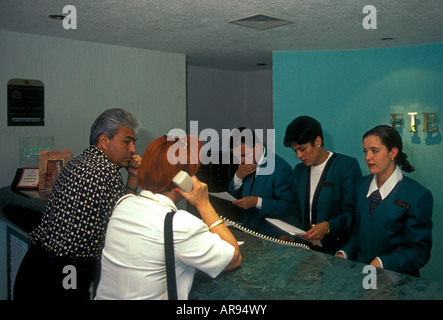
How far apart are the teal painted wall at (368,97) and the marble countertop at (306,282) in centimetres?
297

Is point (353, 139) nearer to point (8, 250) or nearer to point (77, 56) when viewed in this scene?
point (77, 56)

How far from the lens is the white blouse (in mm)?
1411

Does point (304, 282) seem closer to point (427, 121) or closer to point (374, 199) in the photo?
point (374, 199)

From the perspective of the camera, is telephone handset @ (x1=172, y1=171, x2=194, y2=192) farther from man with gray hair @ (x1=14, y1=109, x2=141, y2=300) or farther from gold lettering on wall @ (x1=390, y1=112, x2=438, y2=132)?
gold lettering on wall @ (x1=390, y1=112, x2=438, y2=132)

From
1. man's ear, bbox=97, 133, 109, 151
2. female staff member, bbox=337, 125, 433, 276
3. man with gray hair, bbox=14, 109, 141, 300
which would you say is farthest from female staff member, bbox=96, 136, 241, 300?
female staff member, bbox=337, 125, 433, 276

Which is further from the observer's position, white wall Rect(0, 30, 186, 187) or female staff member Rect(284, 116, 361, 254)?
white wall Rect(0, 30, 186, 187)

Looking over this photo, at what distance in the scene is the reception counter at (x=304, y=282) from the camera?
4.96ft

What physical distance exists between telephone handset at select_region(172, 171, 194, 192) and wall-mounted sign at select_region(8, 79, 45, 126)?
2.85m

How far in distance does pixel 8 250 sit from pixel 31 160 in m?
0.90

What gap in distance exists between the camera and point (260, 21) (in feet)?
10.7

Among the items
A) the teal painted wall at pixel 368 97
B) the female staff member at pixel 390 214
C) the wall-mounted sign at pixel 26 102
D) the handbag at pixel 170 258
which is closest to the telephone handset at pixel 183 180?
the handbag at pixel 170 258

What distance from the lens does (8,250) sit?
12.5 feet

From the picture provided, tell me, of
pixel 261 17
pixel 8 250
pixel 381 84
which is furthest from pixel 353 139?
pixel 8 250

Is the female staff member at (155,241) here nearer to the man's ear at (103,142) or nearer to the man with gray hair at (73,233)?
the man with gray hair at (73,233)
